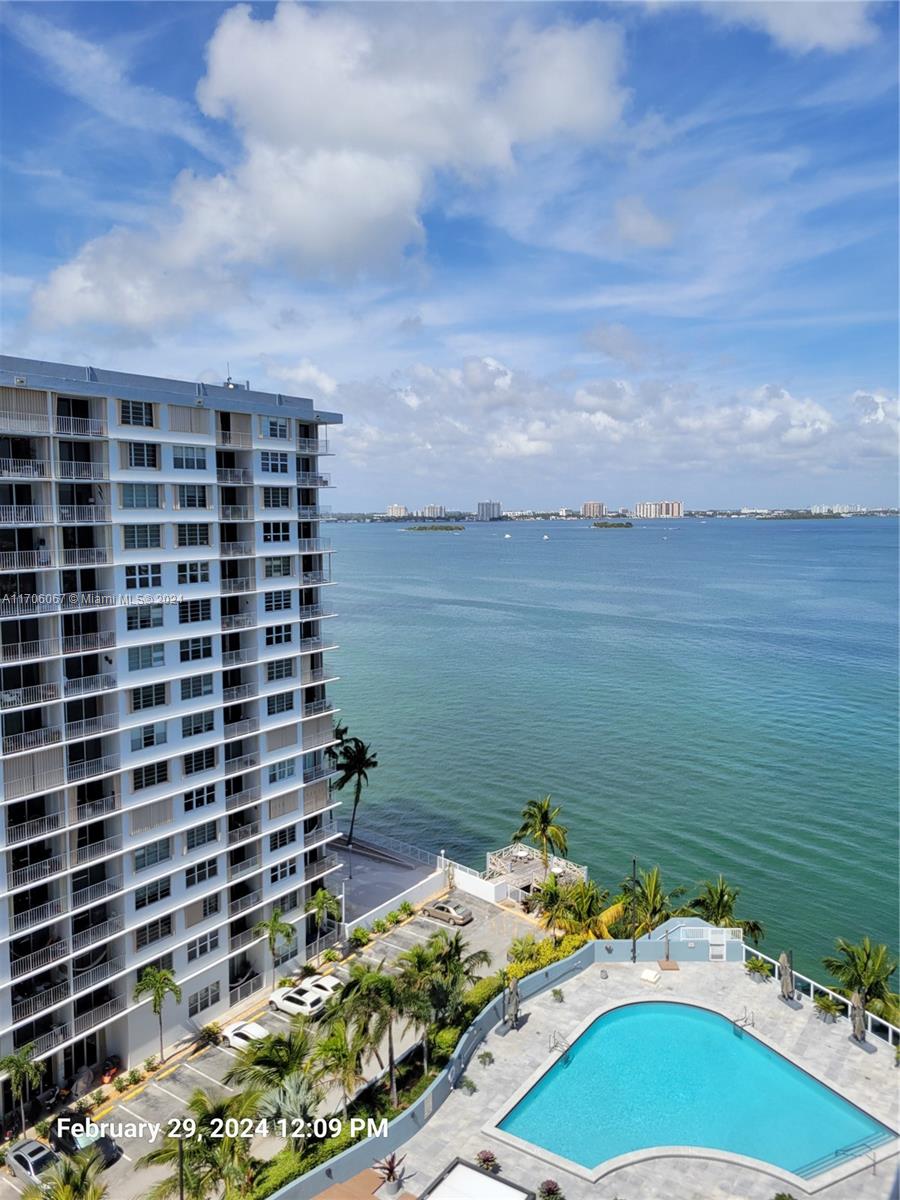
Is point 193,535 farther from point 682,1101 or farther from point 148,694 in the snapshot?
point 682,1101

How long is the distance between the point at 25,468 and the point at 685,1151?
104 ft

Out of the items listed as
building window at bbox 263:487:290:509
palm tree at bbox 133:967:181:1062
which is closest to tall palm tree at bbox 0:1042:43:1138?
palm tree at bbox 133:967:181:1062

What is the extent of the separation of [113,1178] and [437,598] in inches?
5711

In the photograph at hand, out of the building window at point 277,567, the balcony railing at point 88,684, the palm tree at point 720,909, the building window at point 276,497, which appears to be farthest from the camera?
the palm tree at point 720,909

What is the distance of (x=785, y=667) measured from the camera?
342 ft

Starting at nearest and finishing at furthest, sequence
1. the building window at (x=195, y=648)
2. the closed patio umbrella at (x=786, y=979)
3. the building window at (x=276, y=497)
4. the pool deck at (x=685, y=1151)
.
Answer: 1. the pool deck at (x=685, y=1151)
2. the building window at (x=195, y=648)
3. the closed patio umbrella at (x=786, y=979)
4. the building window at (x=276, y=497)

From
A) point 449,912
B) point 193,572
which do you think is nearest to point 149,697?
point 193,572

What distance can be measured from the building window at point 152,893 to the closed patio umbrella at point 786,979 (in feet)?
84.0

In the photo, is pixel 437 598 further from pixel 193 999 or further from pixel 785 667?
pixel 193 999

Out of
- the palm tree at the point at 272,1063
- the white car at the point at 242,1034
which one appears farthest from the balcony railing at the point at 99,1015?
the palm tree at the point at 272,1063

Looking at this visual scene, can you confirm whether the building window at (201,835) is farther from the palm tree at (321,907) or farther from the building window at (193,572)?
the building window at (193,572)

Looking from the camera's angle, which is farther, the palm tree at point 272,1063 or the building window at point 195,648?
the building window at point 195,648

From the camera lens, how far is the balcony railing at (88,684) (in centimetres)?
3108

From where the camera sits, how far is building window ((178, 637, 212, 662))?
35094 millimetres
